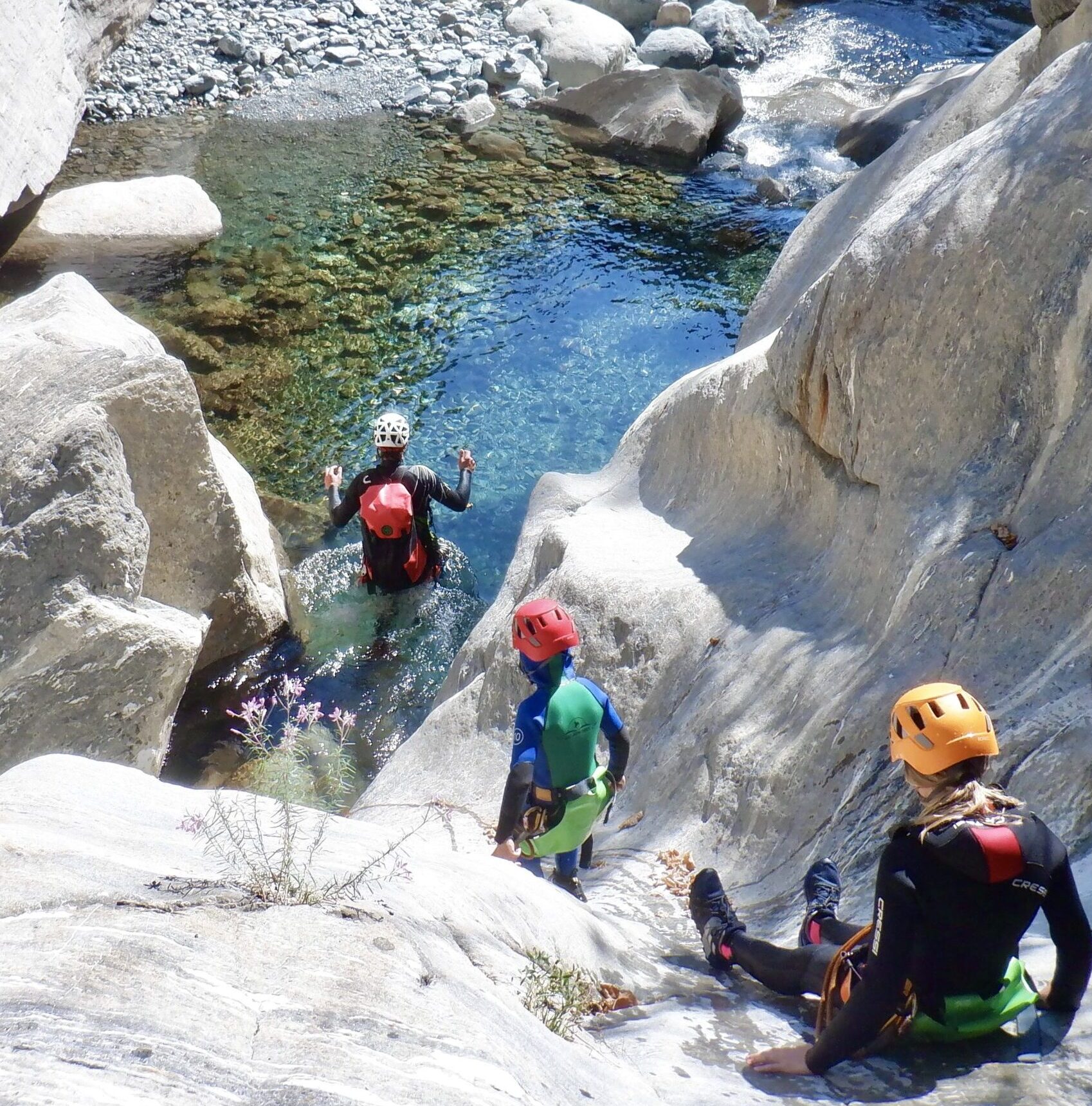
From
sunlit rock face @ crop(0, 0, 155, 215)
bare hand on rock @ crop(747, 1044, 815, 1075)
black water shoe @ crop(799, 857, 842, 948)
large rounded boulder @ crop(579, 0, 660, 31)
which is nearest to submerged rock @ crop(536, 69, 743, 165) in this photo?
large rounded boulder @ crop(579, 0, 660, 31)

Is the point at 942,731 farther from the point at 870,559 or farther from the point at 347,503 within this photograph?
the point at 347,503

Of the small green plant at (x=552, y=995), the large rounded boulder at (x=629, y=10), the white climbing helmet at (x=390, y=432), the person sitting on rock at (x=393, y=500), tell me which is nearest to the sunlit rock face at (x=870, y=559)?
the small green plant at (x=552, y=995)

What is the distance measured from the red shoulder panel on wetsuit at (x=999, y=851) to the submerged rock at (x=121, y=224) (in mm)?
16924

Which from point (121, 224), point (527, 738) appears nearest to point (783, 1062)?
point (527, 738)

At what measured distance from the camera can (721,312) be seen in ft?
52.7

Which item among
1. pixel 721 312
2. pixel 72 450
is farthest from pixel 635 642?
pixel 721 312

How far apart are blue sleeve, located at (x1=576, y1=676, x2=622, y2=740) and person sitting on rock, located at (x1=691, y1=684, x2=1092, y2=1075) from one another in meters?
2.03

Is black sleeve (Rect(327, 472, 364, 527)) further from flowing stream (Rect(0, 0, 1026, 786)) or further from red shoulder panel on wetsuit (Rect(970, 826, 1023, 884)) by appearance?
red shoulder panel on wetsuit (Rect(970, 826, 1023, 884))

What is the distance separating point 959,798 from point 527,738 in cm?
235

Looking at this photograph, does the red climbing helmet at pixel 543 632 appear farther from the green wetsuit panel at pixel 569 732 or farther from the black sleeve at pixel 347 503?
the black sleeve at pixel 347 503

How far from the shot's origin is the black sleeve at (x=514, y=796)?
5152 millimetres

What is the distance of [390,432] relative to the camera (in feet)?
30.8

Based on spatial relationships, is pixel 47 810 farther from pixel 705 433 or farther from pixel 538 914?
pixel 705 433

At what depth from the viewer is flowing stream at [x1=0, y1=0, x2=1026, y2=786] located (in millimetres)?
10680
